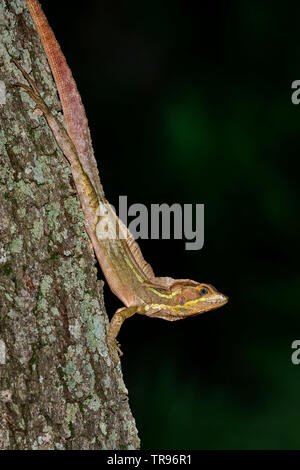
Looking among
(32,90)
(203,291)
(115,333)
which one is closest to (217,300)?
(203,291)

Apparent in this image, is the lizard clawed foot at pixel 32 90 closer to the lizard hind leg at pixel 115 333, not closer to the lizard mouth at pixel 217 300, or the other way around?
the lizard hind leg at pixel 115 333

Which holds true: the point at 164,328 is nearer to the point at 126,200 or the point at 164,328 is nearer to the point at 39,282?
the point at 126,200

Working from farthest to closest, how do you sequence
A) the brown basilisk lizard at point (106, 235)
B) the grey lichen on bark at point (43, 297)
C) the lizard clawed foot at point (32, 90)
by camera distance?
the brown basilisk lizard at point (106, 235) → the lizard clawed foot at point (32, 90) → the grey lichen on bark at point (43, 297)

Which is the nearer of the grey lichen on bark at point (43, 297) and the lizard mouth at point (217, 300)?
the grey lichen on bark at point (43, 297)

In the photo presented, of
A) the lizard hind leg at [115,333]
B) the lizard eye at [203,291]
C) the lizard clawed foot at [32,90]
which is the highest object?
the lizard clawed foot at [32,90]

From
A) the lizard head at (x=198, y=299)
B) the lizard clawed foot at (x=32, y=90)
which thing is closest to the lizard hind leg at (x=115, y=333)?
the lizard head at (x=198, y=299)

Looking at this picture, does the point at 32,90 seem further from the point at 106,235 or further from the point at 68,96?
the point at 106,235

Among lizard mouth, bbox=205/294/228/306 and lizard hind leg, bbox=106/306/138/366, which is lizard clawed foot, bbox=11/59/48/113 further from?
lizard mouth, bbox=205/294/228/306
